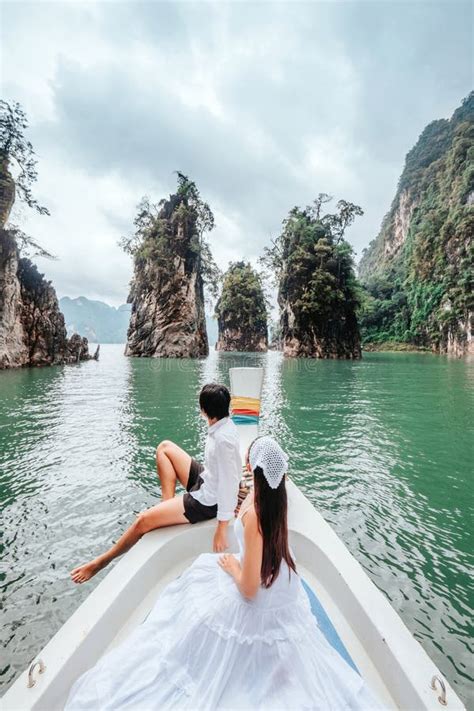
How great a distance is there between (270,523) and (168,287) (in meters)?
33.3

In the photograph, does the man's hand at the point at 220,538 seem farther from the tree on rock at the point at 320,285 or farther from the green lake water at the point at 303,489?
the tree on rock at the point at 320,285

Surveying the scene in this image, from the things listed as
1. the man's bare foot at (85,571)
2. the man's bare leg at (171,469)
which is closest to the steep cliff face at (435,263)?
the man's bare leg at (171,469)

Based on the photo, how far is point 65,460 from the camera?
16.1ft

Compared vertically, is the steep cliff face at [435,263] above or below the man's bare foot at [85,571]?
above

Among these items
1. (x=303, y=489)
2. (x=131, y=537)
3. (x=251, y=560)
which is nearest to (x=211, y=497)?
(x=131, y=537)

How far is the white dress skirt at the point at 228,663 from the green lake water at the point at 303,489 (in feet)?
3.34

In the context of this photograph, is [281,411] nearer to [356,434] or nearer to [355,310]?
[356,434]

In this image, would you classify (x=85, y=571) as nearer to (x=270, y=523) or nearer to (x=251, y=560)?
(x=251, y=560)

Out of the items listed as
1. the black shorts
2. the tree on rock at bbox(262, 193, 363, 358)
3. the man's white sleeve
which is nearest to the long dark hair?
the man's white sleeve

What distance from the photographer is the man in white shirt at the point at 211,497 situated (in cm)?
203

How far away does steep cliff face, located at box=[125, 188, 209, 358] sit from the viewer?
106 ft

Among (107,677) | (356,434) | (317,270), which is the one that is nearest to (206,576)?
(107,677)

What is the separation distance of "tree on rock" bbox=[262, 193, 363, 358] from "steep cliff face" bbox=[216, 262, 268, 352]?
17053 millimetres

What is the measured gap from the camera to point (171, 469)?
265 centimetres
